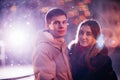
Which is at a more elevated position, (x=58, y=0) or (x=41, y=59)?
(x=58, y=0)

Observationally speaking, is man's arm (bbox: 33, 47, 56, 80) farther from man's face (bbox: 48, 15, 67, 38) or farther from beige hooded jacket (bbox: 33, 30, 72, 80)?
man's face (bbox: 48, 15, 67, 38)

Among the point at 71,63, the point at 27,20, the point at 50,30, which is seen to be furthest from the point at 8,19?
the point at 71,63

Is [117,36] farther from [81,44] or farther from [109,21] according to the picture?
[81,44]

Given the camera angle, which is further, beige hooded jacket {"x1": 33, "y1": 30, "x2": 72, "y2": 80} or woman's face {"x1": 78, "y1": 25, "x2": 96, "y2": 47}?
woman's face {"x1": 78, "y1": 25, "x2": 96, "y2": 47}

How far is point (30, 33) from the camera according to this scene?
2.44 m

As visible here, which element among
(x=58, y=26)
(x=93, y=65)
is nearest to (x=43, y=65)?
(x=58, y=26)

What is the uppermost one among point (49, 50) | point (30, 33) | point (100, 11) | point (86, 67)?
point (100, 11)

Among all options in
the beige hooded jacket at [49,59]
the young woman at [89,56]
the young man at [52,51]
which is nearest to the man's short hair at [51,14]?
the young man at [52,51]

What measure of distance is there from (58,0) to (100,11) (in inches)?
18.9

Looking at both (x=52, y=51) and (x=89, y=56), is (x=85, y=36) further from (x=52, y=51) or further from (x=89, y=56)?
(x=52, y=51)

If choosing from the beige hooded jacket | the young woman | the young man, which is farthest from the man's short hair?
the young woman

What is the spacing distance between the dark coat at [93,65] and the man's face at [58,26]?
19 centimetres

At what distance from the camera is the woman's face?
2.54m

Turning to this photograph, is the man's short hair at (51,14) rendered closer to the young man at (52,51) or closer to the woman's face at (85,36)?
the young man at (52,51)
